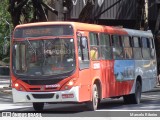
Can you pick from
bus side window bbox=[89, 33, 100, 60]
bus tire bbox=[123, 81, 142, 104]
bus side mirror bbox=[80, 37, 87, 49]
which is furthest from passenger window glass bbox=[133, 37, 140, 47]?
bus side mirror bbox=[80, 37, 87, 49]

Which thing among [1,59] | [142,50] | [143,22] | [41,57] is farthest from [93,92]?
[1,59]

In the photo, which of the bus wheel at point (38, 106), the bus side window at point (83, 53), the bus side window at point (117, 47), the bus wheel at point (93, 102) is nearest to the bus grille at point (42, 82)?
the bus side window at point (83, 53)

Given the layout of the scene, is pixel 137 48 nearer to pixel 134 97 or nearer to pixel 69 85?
pixel 134 97

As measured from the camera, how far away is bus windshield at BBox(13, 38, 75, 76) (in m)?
16.8

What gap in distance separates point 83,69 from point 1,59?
2249 inches

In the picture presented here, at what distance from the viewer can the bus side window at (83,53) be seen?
667 inches

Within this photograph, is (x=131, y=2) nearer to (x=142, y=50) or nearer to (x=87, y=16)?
(x=87, y=16)

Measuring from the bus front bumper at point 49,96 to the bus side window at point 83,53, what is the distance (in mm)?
929

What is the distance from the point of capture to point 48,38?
1705 cm

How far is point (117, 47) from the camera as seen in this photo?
20.3 metres

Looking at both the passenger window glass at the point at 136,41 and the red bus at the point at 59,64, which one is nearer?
the red bus at the point at 59,64

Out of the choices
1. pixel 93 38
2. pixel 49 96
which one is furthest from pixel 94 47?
pixel 49 96

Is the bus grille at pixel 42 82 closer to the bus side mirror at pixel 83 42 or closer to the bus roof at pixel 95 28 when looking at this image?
the bus side mirror at pixel 83 42

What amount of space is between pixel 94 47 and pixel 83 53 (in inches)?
41.1
